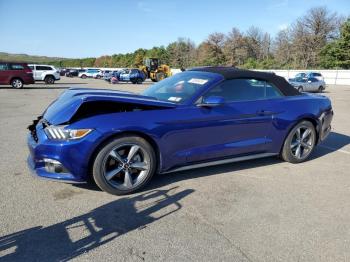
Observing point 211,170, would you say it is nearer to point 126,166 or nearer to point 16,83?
point 126,166

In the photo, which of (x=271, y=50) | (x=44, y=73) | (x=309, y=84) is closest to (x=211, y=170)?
(x=309, y=84)

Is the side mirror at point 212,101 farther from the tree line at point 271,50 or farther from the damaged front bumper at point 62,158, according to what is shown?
the tree line at point 271,50

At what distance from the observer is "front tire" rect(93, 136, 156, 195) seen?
12.5 ft

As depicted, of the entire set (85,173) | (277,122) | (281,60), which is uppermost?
(281,60)

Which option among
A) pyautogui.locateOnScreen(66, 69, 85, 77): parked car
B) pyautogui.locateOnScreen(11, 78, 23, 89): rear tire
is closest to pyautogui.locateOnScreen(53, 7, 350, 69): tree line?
pyautogui.locateOnScreen(66, 69, 85, 77): parked car

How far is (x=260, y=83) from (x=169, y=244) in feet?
10.2

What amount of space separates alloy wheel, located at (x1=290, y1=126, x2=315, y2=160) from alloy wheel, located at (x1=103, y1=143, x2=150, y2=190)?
8.77 feet

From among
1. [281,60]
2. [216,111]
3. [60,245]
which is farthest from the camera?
[281,60]

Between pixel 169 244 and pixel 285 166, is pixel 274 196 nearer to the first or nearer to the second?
pixel 285 166

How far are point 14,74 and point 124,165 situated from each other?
20.7m

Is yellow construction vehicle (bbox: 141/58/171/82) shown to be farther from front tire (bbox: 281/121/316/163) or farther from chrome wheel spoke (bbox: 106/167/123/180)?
chrome wheel spoke (bbox: 106/167/123/180)

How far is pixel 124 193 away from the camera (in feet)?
13.0

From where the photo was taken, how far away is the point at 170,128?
414 cm

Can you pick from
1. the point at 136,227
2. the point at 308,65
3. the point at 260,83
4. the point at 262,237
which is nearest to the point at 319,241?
the point at 262,237
